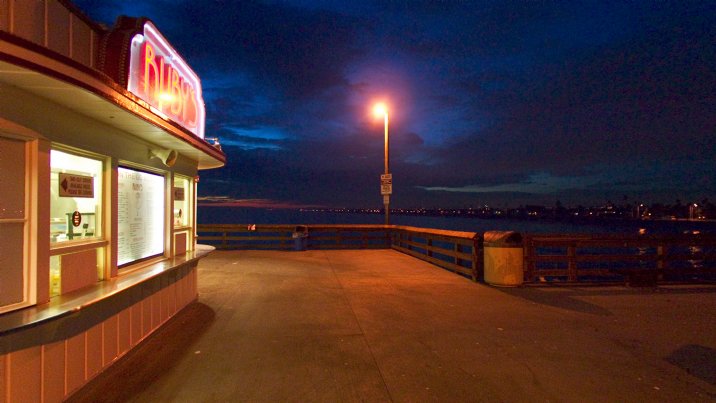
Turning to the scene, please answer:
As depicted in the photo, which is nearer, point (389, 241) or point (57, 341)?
point (57, 341)

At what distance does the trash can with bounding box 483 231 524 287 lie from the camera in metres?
8.84

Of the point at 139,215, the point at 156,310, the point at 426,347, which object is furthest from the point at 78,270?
the point at 426,347

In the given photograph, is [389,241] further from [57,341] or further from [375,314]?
[57,341]

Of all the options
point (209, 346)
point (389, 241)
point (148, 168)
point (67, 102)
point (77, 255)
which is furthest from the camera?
point (389, 241)

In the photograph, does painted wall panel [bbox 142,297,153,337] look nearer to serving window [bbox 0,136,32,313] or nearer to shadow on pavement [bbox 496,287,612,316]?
serving window [bbox 0,136,32,313]

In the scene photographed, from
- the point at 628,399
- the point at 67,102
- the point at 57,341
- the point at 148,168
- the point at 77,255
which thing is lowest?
the point at 628,399

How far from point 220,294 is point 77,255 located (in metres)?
4.24

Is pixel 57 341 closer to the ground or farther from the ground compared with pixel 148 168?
closer to the ground

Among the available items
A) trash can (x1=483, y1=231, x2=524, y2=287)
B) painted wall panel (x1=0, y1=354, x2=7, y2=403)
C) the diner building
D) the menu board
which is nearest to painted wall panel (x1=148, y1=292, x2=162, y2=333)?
the diner building

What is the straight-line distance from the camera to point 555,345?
17.0 ft

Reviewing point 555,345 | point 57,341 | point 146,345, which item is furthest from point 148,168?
point 555,345

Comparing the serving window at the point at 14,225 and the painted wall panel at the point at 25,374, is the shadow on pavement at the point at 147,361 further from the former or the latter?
the serving window at the point at 14,225

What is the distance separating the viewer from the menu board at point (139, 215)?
5.20 metres

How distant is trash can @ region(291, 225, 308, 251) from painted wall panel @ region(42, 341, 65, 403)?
1277 centimetres
